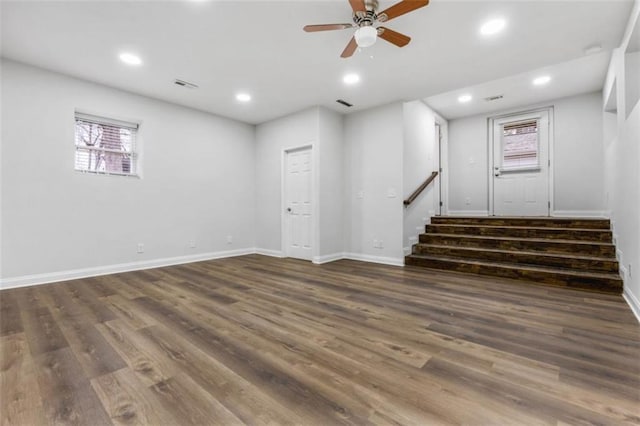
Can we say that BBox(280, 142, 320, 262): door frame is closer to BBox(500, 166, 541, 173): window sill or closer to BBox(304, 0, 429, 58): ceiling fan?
BBox(304, 0, 429, 58): ceiling fan

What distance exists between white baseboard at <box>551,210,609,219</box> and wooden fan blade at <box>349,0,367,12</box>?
18.5ft

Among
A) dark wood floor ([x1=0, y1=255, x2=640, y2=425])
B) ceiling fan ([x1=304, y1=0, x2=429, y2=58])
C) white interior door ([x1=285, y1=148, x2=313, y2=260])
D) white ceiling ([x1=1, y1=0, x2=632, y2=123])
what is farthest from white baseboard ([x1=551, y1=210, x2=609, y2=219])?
ceiling fan ([x1=304, y1=0, x2=429, y2=58])

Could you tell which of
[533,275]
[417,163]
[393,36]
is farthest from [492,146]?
[393,36]

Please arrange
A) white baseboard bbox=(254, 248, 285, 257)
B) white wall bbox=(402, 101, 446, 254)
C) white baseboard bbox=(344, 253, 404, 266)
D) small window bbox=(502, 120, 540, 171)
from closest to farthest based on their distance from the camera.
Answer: white baseboard bbox=(344, 253, 404, 266), white wall bbox=(402, 101, 446, 254), white baseboard bbox=(254, 248, 285, 257), small window bbox=(502, 120, 540, 171)

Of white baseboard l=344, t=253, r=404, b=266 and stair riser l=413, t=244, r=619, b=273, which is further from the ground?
stair riser l=413, t=244, r=619, b=273

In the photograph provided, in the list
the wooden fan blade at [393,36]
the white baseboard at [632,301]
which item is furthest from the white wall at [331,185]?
the white baseboard at [632,301]

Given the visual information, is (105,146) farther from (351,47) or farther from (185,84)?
(351,47)

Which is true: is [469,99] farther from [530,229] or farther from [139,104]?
[139,104]

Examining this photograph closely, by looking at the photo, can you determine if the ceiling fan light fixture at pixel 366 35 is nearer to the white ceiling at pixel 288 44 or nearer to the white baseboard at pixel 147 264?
the white ceiling at pixel 288 44

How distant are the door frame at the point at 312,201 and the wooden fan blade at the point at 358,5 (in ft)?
9.29

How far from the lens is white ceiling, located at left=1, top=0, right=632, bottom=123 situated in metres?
2.60

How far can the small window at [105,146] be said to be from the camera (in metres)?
4.11

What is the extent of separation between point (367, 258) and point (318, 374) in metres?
3.66

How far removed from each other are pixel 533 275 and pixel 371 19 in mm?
3564
